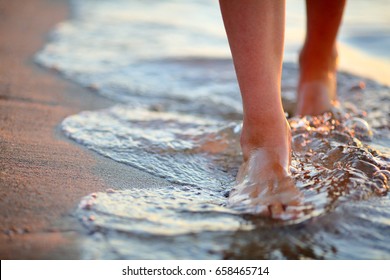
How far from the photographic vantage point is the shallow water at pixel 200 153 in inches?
55.0

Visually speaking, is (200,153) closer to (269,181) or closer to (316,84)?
(269,181)

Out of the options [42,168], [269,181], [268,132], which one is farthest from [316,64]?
[42,168]

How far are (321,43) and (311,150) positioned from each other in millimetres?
666

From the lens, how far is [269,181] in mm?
1638

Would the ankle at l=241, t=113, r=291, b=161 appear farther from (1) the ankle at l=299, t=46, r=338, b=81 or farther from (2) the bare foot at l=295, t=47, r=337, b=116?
(1) the ankle at l=299, t=46, r=338, b=81

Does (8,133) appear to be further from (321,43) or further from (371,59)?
(371,59)

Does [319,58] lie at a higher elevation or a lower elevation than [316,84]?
higher

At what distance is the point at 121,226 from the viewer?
4.74 feet

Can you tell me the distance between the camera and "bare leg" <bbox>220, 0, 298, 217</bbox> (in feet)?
5.22

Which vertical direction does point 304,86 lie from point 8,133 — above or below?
above

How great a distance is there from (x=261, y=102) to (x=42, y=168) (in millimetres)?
713

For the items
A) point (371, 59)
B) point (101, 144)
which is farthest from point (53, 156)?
point (371, 59)

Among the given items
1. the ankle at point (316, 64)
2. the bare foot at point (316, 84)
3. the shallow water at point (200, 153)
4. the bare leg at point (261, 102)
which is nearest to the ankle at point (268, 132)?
the bare leg at point (261, 102)

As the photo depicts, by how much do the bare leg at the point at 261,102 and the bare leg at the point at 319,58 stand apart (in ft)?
2.31
